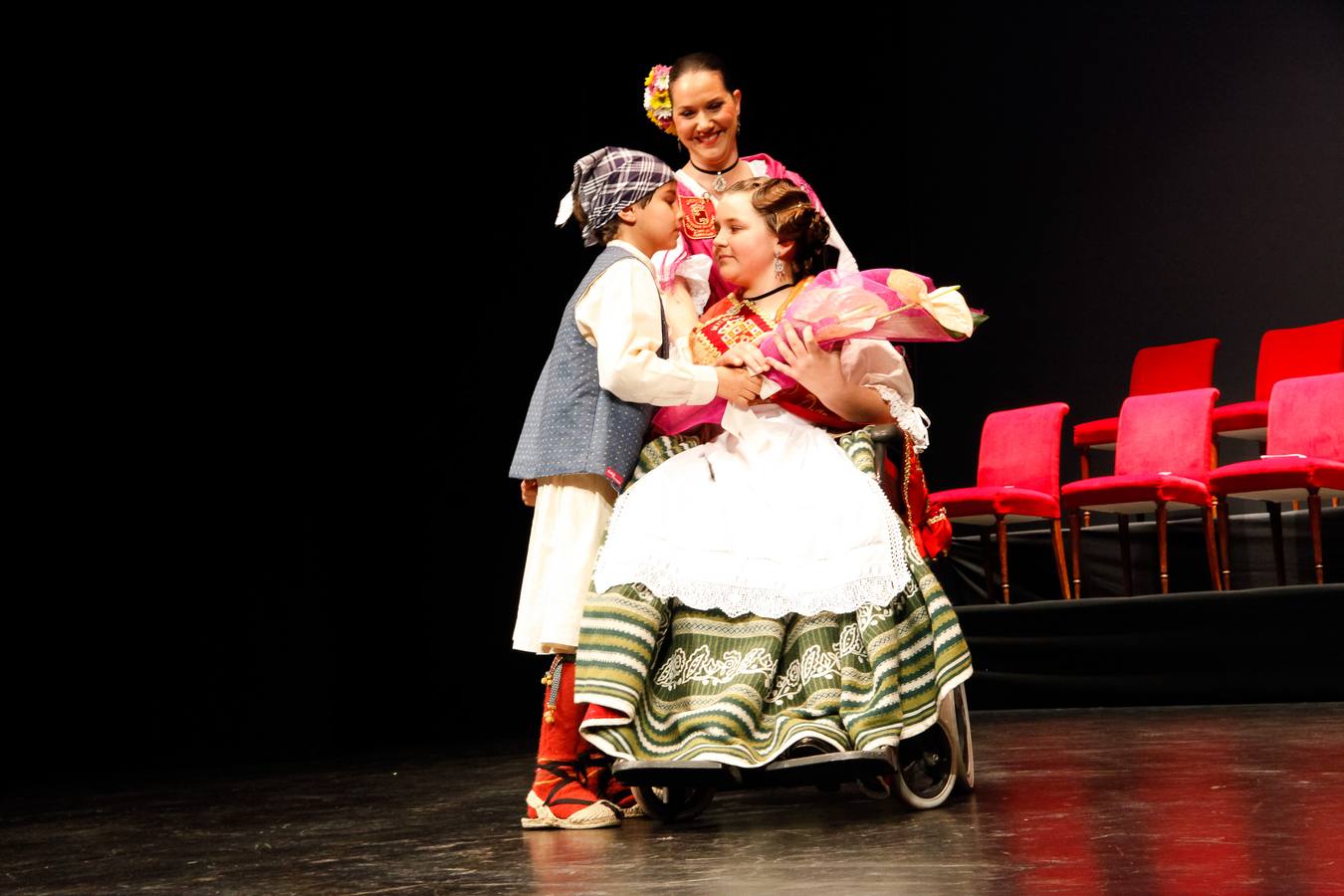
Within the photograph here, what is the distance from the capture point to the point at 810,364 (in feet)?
7.16

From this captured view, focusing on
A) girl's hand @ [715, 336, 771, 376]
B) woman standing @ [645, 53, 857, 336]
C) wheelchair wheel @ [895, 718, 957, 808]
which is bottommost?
wheelchair wheel @ [895, 718, 957, 808]

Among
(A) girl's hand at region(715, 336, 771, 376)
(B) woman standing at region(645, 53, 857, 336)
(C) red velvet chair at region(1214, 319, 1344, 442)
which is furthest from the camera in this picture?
(C) red velvet chair at region(1214, 319, 1344, 442)

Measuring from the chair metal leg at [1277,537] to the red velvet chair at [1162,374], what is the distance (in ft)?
3.32

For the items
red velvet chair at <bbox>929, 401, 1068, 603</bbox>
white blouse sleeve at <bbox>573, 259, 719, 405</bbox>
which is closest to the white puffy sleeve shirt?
white blouse sleeve at <bbox>573, 259, 719, 405</bbox>

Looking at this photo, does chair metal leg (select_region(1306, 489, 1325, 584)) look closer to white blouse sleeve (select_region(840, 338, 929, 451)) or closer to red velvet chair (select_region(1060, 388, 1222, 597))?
red velvet chair (select_region(1060, 388, 1222, 597))

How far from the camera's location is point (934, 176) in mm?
6324

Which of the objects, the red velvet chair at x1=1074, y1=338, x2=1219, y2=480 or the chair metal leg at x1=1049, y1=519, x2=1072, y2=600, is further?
the red velvet chair at x1=1074, y1=338, x2=1219, y2=480

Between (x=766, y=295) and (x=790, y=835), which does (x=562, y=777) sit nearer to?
(x=790, y=835)

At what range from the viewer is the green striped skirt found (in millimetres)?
1967

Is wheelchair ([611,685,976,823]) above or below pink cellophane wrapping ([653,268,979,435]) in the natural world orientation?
below

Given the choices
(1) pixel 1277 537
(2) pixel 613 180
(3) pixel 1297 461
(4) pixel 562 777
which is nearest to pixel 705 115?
(2) pixel 613 180

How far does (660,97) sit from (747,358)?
867 millimetres

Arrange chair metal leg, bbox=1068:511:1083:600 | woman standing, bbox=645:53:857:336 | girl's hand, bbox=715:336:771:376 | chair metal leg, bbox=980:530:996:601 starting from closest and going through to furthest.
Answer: girl's hand, bbox=715:336:771:376, woman standing, bbox=645:53:857:336, chair metal leg, bbox=1068:511:1083:600, chair metal leg, bbox=980:530:996:601

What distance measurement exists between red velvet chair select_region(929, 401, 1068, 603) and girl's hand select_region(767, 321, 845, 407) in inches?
97.5
